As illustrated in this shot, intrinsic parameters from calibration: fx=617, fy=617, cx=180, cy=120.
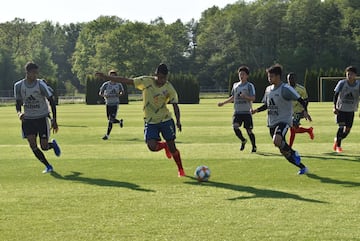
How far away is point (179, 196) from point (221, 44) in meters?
110

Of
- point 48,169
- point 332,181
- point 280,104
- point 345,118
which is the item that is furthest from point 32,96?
point 345,118

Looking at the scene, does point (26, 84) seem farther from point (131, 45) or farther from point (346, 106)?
point (131, 45)

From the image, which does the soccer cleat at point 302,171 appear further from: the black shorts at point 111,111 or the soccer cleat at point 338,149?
the black shorts at point 111,111

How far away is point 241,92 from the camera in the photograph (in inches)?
591

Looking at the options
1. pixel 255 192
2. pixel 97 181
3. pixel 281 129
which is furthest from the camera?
pixel 281 129

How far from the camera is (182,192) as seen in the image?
31.1ft

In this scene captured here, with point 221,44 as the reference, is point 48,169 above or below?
below

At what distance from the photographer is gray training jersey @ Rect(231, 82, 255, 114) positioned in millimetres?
14969

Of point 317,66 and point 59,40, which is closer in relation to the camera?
point 317,66

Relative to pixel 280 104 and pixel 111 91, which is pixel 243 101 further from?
pixel 111 91

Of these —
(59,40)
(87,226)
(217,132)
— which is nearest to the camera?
(87,226)

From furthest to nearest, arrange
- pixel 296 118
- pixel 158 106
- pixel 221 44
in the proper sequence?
pixel 221 44 → pixel 296 118 → pixel 158 106

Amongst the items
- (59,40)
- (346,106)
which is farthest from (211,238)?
(59,40)

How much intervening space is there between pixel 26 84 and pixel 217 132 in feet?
34.1
